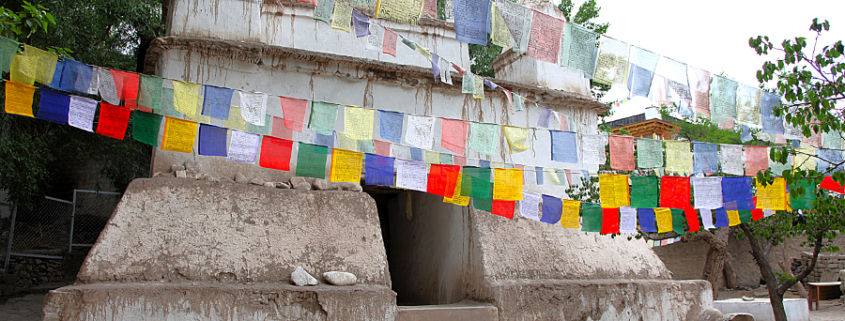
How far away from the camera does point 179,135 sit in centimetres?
598

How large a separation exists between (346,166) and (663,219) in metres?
4.53

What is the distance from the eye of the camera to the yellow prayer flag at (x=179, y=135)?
5945 millimetres

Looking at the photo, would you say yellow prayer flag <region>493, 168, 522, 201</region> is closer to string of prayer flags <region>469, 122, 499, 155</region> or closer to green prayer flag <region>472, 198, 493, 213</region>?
green prayer flag <region>472, 198, 493, 213</region>

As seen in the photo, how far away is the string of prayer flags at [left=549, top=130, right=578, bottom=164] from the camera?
7.23 meters

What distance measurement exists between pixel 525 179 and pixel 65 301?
18.9 ft

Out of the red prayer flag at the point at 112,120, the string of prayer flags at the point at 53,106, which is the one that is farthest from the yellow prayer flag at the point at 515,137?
the string of prayer flags at the point at 53,106

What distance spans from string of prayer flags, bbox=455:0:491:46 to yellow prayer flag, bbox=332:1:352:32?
4.35 feet

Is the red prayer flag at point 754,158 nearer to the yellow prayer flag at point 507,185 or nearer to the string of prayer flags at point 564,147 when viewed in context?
the string of prayer flags at point 564,147

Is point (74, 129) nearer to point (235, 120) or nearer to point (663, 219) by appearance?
point (235, 120)

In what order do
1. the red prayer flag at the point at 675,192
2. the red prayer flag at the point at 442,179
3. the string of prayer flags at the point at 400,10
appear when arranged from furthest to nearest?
the red prayer flag at the point at 675,192 → the red prayer flag at the point at 442,179 → the string of prayer flags at the point at 400,10

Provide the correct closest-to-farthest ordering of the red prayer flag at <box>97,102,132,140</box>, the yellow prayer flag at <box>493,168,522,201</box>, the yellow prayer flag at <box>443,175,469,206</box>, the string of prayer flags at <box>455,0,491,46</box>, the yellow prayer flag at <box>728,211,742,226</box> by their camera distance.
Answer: the red prayer flag at <box>97,102,132,140</box>, the string of prayer flags at <box>455,0,491,46</box>, the yellow prayer flag at <box>443,175,469,206</box>, the yellow prayer flag at <box>493,168,522,201</box>, the yellow prayer flag at <box>728,211,742,226</box>

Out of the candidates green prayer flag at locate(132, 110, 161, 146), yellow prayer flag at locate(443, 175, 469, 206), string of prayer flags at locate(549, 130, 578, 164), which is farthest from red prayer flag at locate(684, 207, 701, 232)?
green prayer flag at locate(132, 110, 161, 146)

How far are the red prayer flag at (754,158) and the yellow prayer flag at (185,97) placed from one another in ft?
24.7

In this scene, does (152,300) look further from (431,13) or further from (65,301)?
(431,13)
